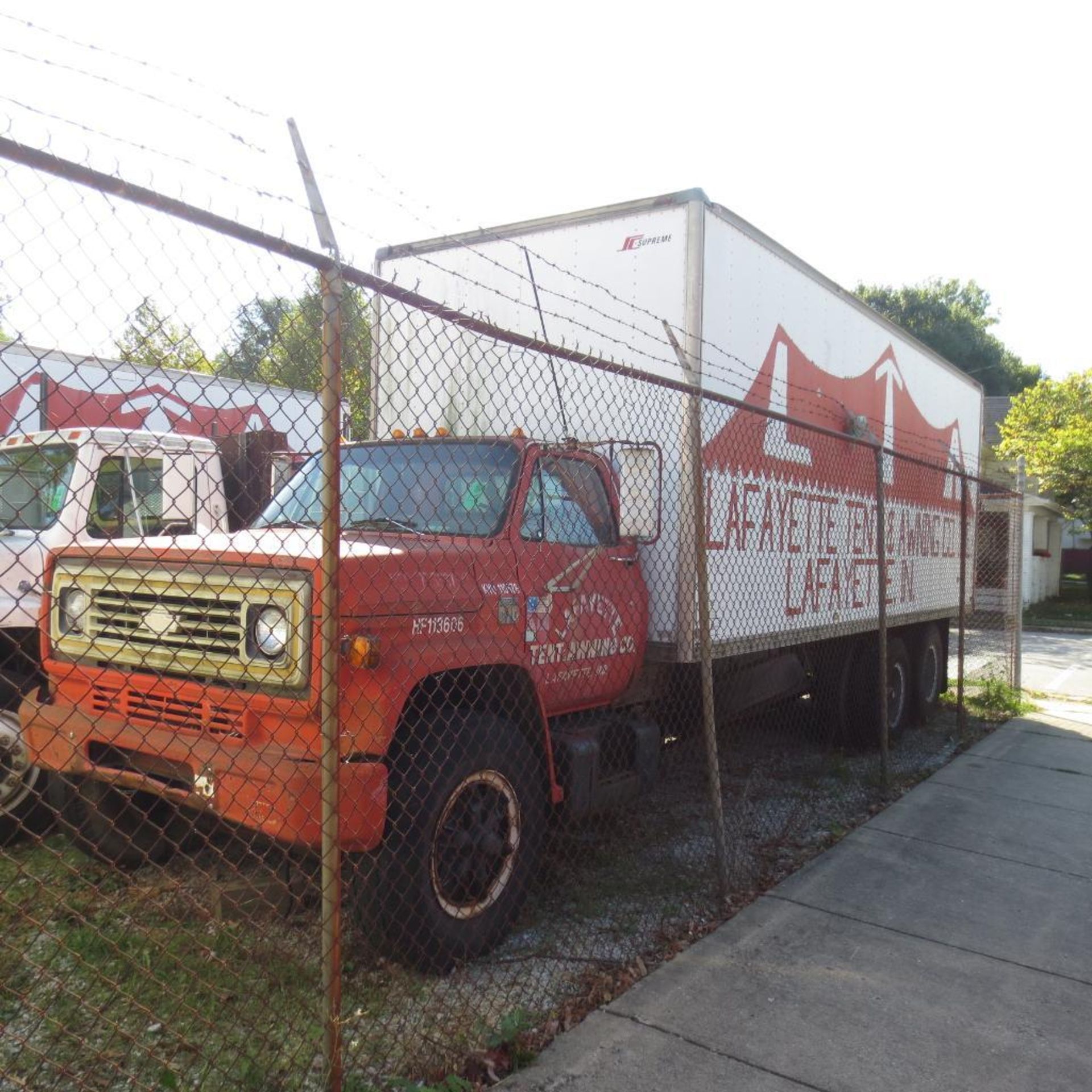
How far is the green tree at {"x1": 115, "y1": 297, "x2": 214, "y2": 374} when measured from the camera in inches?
92.6

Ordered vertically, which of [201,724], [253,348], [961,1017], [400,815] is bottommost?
[961,1017]

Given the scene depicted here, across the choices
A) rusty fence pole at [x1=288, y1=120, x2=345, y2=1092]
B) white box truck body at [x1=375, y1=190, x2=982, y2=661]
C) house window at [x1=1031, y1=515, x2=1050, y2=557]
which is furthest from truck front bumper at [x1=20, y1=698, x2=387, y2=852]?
house window at [x1=1031, y1=515, x2=1050, y2=557]

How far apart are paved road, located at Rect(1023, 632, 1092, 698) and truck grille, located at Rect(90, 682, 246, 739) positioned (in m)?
11.1

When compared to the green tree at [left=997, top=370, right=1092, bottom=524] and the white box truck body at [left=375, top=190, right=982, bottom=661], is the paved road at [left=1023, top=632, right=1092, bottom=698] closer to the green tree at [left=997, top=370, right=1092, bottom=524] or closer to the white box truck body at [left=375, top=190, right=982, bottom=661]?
the white box truck body at [left=375, top=190, right=982, bottom=661]

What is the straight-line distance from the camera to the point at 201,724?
3354 mm

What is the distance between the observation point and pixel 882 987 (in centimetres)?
371

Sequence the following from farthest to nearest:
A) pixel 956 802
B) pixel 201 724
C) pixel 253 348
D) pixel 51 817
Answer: pixel 956 802 < pixel 51 817 < pixel 201 724 < pixel 253 348

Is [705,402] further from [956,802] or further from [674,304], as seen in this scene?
[956,802]

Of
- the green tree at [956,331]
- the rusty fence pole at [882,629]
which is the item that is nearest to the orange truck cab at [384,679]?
the rusty fence pole at [882,629]

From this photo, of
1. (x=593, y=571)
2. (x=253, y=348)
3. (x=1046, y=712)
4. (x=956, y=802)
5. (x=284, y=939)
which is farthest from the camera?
(x=1046, y=712)

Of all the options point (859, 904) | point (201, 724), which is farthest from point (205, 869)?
point (859, 904)

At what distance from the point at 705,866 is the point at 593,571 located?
1.77 m

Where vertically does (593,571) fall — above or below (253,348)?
below

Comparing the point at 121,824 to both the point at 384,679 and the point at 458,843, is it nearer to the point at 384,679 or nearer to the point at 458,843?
the point at 458,843
